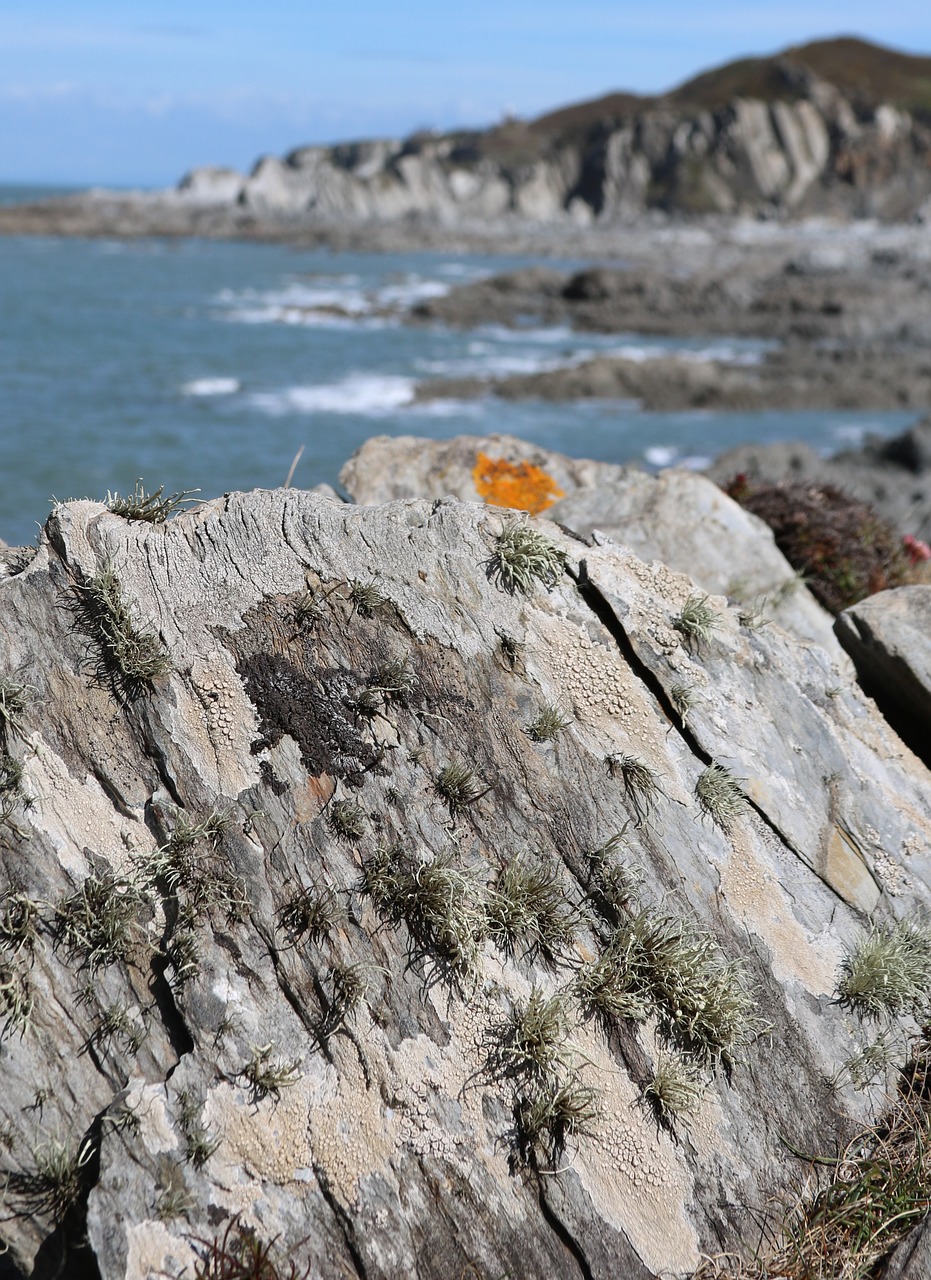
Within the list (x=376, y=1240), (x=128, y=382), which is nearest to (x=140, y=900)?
(x=376, y=1240)

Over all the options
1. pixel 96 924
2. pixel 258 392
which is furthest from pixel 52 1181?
pixel 258 392

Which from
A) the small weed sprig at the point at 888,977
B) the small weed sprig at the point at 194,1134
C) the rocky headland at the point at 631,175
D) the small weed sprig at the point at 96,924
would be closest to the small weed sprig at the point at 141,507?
the small weed sprig at the point at 96,924

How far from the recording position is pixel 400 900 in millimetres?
4945

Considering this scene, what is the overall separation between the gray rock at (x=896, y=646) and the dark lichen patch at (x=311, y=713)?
157 inches

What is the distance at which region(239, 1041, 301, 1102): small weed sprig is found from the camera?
14.4 ft

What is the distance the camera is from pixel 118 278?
7488cm

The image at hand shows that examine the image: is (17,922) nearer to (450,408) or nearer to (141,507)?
(141,507)

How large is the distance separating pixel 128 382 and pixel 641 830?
1583 inches

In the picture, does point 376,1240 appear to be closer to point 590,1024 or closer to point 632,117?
point 590,1024

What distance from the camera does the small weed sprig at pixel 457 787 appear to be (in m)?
5.30

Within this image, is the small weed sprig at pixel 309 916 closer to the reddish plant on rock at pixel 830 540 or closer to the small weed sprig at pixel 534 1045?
the small weed sprig at pixel 534 1045

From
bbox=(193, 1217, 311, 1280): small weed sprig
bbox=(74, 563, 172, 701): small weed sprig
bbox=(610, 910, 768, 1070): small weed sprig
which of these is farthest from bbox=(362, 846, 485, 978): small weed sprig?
bbox=(74, 563, 172, 701): small weed sprig

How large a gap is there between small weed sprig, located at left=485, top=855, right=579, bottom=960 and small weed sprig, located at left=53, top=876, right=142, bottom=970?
1792 mm

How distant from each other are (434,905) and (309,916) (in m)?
→ 0.63
